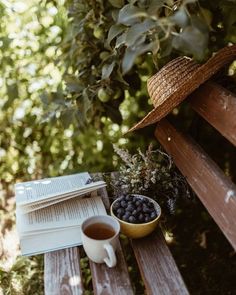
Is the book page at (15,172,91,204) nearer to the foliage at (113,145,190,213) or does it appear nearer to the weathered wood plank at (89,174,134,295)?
the foliage at (113,145,190,213)

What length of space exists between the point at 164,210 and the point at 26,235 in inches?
17.3

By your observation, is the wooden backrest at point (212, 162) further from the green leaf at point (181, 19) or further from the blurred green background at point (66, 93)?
the green leaf at point (181, 19)

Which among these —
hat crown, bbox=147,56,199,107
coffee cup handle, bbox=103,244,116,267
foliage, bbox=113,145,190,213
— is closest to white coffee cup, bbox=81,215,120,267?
coffee cup handle, bbox=103,244,116,267

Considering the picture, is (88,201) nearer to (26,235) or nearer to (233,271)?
(26,235)

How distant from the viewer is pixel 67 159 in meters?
2.33

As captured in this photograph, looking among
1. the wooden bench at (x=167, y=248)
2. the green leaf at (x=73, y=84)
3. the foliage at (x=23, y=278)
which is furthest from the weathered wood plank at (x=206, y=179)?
the foliage at (x=23, y=278)

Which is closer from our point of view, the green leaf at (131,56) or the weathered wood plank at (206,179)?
the green leaf at (131,56)

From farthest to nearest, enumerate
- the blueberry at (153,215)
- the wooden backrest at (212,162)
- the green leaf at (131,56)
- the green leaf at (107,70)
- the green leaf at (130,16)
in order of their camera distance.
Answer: the green leaf at (107,70) → the blueberry at (153,215) → the wooden backrest at (212,162) → the green leaf at (130,16) → the green leaf at (131,56)

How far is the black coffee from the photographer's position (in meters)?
1.09

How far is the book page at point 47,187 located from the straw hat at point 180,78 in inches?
13.0

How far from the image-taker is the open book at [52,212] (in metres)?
1.13

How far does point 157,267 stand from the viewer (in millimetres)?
1073

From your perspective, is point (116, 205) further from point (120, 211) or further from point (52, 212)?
point (52, 212)

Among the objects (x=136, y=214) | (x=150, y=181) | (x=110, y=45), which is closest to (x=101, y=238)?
(x=136, y=214)
